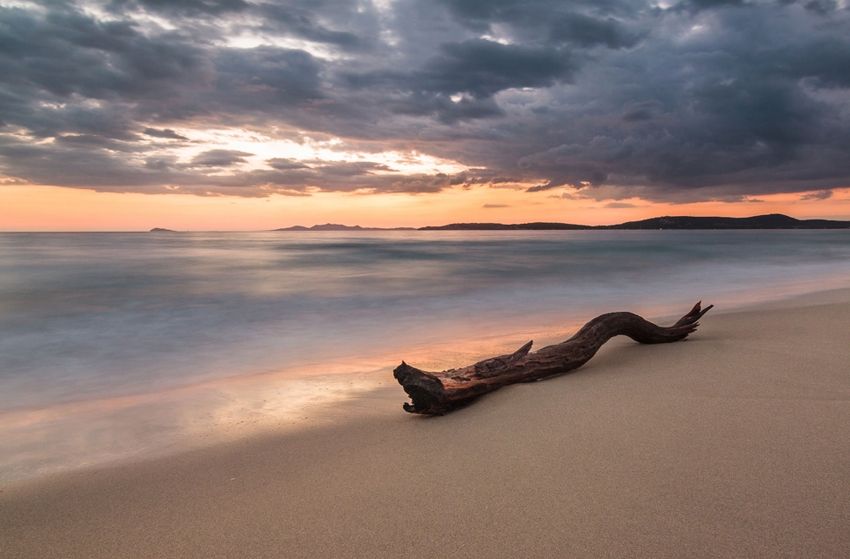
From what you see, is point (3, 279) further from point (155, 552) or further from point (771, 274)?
point (771, 274)

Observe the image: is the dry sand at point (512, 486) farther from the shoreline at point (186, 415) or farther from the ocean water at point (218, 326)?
the ocean water at point (218, 326)

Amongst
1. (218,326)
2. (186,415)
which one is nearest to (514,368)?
(186,415)

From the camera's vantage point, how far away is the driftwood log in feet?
12.6

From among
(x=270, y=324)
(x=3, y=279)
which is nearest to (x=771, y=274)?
(x=270, y=324)

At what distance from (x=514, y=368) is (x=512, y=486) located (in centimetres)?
194

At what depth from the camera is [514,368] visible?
4473 mm

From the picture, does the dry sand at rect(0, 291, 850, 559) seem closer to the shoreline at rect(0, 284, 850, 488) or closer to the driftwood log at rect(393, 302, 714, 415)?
the driftwood log at rect(393, 302, 714, 415)

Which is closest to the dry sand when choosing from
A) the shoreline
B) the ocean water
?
the shoreline

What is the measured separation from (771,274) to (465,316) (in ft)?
55.4

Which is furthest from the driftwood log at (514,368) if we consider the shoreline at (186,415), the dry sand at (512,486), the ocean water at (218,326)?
the ocean water at (218,326)

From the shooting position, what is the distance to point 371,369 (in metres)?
6.51

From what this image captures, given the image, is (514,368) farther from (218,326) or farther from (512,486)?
(218,326)

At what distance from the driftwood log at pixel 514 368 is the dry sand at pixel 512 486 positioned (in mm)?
159

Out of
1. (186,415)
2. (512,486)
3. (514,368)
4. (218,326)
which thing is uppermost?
(514,368)
